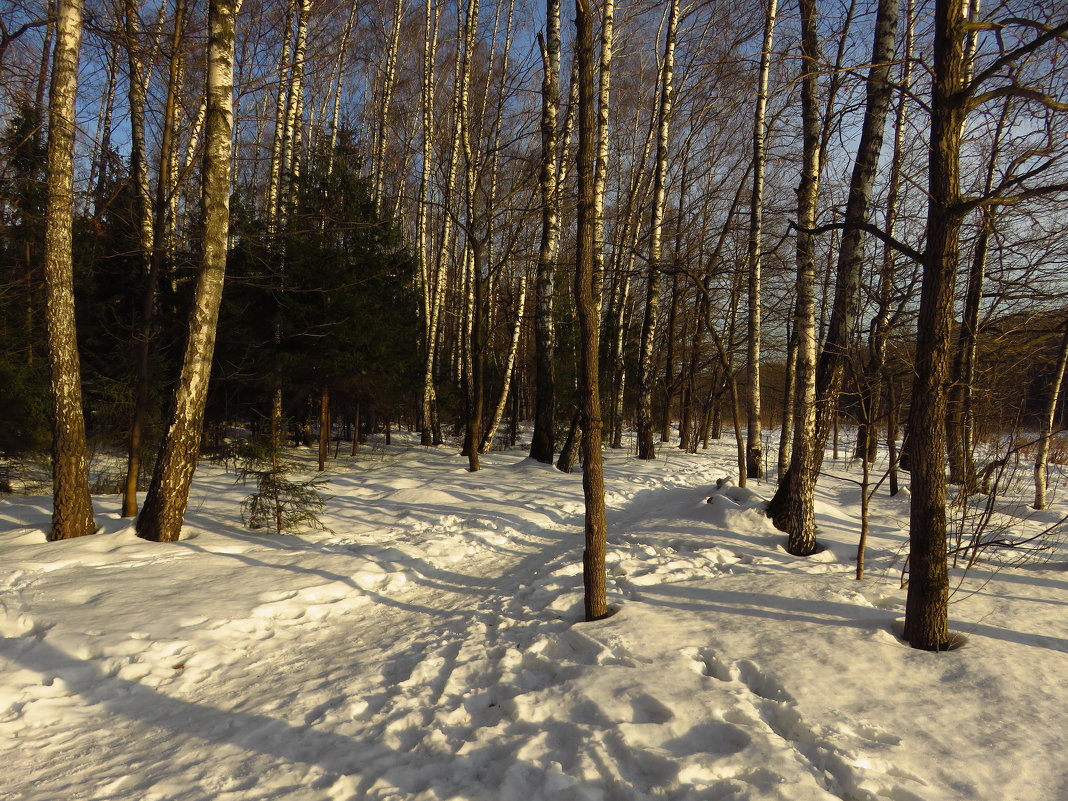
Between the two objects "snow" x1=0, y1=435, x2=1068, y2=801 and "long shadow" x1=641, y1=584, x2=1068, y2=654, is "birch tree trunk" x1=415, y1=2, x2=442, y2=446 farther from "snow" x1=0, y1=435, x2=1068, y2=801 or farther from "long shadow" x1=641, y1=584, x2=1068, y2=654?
"long shadow" x1=641, y1=584, x2=1068, y2=654

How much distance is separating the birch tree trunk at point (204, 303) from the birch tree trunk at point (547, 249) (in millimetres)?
4600

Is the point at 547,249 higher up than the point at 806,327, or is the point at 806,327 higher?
the point at 547,249

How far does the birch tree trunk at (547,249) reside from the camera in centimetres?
953

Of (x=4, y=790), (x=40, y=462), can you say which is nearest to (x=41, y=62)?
(x=40, y=462)

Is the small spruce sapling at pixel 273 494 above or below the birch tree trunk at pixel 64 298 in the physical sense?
below

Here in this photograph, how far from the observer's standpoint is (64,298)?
19.0ft

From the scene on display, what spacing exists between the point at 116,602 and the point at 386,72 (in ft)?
53.7

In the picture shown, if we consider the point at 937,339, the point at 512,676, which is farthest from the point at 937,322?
the point at 512,676

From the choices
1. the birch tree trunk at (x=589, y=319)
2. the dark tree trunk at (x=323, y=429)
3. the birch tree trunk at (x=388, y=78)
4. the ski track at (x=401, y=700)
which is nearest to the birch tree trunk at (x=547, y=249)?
the birch tree trunk at (x=589, y=319)

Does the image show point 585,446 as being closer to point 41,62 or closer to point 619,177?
point 41,62

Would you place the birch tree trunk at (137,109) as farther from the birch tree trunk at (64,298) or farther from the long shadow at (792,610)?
the long shadow at (792,610)

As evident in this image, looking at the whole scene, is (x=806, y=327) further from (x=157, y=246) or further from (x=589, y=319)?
(x=157, y=246)

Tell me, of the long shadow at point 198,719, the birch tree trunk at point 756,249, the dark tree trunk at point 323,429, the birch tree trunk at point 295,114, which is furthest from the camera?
the dark tree trunk at point 323,429

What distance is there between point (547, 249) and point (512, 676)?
8.99m
